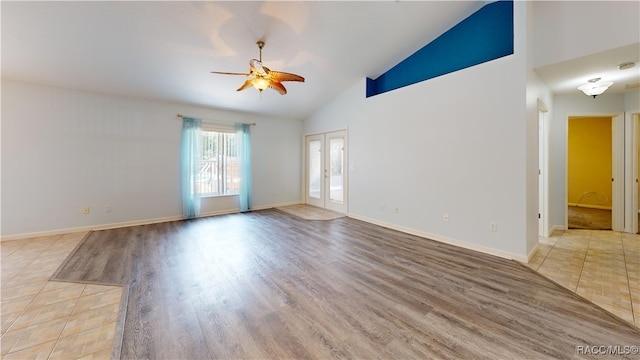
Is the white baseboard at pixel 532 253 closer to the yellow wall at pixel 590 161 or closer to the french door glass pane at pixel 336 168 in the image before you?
the french door glass pane at pixel 336 168

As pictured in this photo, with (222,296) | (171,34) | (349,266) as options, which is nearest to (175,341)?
(222,296)

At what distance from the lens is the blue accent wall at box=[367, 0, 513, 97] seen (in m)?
3.37

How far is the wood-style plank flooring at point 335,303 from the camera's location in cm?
168

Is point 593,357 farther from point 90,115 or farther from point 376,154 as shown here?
point 90,115

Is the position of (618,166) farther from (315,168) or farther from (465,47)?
(315,168)

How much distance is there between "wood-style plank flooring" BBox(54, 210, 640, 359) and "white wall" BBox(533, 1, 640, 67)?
2.74 meters

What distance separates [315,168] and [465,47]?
4397mm

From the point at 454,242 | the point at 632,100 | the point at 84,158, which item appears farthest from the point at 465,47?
the point at 84,158

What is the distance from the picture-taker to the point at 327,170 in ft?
21.5

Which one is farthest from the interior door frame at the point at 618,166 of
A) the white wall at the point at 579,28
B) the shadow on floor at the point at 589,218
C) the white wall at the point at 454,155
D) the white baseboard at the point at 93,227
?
the white baseboard at the point at 93,227

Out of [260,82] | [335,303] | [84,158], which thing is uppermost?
[260,82]

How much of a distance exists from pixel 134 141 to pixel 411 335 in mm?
5754

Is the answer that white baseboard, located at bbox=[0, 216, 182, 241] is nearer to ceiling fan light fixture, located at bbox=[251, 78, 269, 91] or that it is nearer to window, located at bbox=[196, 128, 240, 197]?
window, located at bbox=[196, 128, 240, 197]

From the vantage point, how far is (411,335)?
1.79 metres
